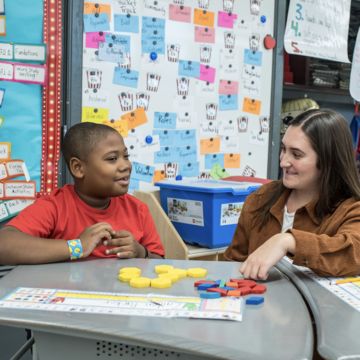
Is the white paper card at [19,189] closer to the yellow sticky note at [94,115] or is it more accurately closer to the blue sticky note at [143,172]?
the yellow sticky note at [94,115]

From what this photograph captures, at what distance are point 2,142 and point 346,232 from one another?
1.52 meters

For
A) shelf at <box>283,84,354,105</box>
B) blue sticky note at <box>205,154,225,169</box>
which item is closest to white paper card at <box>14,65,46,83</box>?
blue sticky note at <box>205,154,225,169</box>

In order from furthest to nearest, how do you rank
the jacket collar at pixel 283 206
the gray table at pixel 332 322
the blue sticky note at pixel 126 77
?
the blue sticky note at pixel 126 77 < the jacket collar at pixel 283 206 < the gray table at pixel 332 322

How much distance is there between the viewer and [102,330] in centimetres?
66

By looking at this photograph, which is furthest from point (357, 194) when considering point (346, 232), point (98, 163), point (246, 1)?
point (246, 1)

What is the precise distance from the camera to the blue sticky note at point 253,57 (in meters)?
2.67

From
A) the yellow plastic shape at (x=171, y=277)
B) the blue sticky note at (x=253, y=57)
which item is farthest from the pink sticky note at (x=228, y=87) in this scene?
the yellow plastic shape at (x=171, y=277)

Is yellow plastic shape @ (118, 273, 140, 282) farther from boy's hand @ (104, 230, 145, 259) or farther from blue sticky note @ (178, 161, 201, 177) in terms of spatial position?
blue sticky note @ (178, 161, 201, 177)

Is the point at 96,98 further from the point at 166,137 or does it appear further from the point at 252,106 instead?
the point at 252,106

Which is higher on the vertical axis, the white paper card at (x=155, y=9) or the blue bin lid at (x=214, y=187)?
the white paper card at (x=155, y=9)

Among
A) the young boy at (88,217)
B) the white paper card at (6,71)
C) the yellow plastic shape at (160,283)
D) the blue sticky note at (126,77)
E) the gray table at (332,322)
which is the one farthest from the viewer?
the blue sticky note at (126,77)

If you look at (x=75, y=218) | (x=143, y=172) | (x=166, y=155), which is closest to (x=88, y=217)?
(x=75, y=218)

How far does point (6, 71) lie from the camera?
1.88 meters

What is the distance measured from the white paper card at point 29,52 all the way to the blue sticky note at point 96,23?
27 cm
